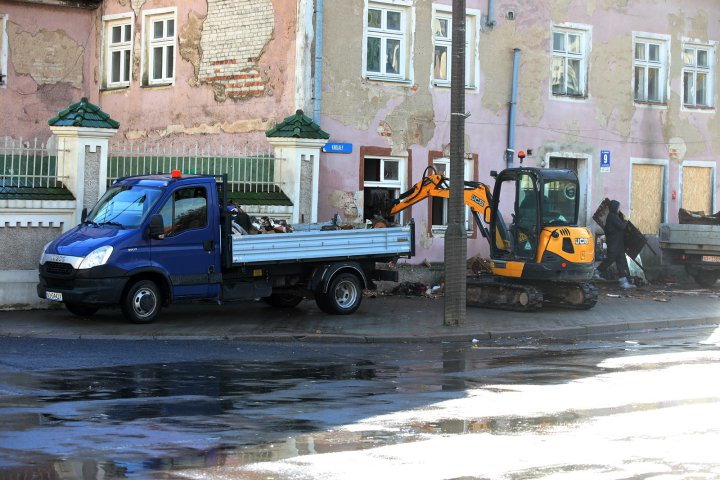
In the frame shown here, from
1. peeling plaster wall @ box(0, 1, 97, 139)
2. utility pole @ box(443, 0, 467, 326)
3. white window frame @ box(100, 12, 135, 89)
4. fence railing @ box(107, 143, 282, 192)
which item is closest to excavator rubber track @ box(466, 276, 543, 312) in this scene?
utility pole @ box(443, 0, 467, 326)

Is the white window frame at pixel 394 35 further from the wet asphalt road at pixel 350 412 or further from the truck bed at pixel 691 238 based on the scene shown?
the wet asphalt road at pixel 350 412

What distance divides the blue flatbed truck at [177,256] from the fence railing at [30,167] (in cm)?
154

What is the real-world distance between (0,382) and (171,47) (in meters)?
15.5

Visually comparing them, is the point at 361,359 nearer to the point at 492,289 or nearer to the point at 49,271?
the point at 49,271

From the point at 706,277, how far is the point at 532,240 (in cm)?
831

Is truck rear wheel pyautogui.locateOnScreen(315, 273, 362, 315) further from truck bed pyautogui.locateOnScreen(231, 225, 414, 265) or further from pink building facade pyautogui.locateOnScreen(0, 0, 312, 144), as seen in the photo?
pink building facade pyautogui.locateOnScreen(0, 0, 312, 144)

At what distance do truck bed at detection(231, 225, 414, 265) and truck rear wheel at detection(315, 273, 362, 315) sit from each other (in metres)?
0.40

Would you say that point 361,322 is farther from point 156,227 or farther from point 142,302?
point 156,227

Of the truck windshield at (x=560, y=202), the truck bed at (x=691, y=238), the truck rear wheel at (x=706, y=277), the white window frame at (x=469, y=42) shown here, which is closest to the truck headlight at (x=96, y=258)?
the truck windshield at (x=560, y=202)

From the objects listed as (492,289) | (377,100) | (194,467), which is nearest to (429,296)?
(492,289)

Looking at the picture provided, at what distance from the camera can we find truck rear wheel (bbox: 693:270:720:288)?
28.8 m

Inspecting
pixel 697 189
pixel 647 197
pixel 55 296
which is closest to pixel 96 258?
pixel 55 296

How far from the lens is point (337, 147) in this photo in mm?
24359

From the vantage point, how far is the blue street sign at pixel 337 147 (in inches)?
953
